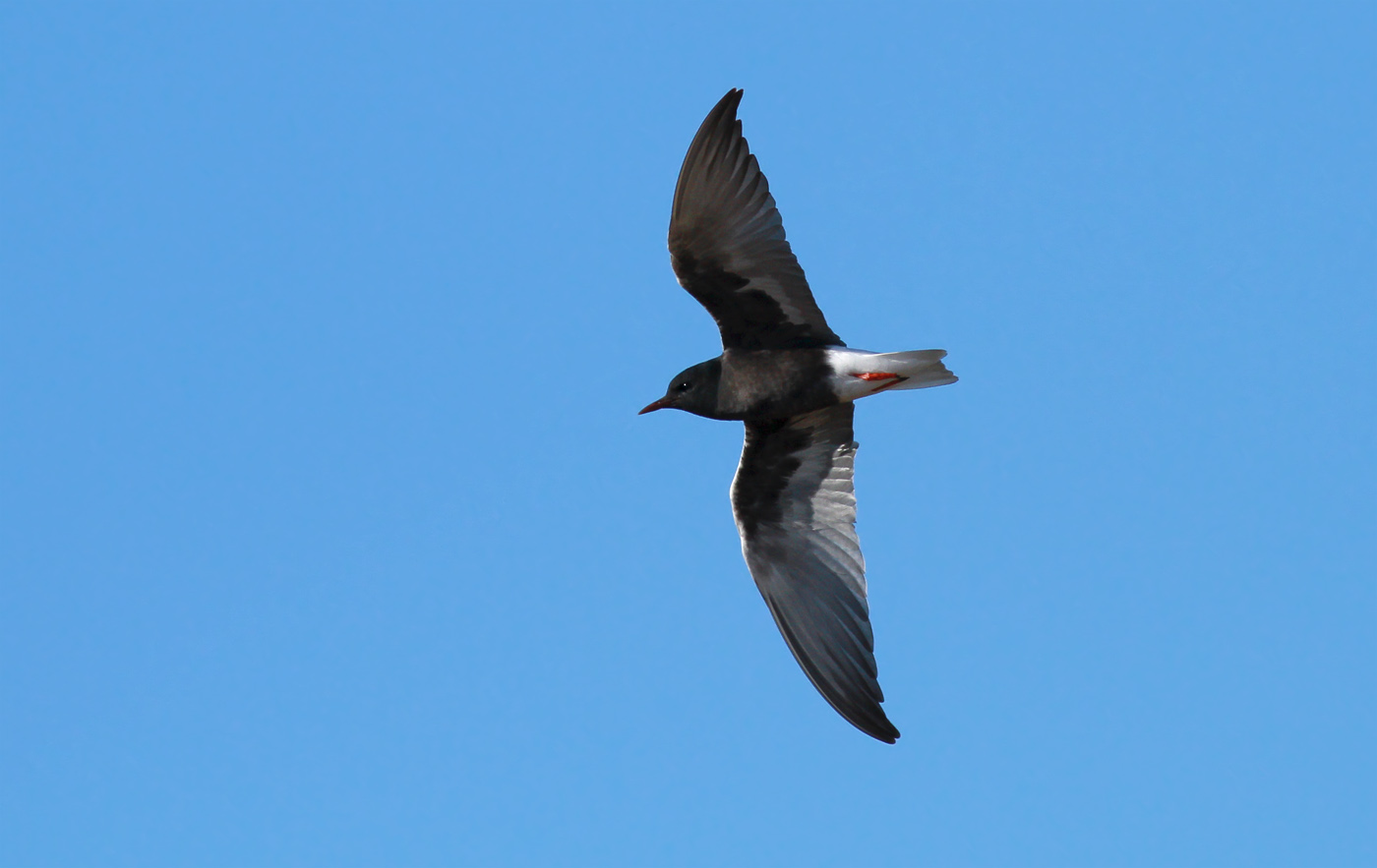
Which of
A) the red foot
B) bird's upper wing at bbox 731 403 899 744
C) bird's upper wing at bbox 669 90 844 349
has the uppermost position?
bird's upper wing at bbox 669 90 844 349

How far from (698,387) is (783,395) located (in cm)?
71

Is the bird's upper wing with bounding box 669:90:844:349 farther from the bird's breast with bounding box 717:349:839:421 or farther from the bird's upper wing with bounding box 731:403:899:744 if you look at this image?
the bird's upper wing with bounding box 731:403:899:744

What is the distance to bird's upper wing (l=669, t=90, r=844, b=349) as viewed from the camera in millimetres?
9281

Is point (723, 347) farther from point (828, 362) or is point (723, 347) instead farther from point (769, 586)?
point (769, 586)

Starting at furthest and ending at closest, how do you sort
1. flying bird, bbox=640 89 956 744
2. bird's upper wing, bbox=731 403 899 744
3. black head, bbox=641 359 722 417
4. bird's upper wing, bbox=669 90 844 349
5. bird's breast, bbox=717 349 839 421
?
bird's upper wing, bbox=731 403 899 744 → black head, bbox=641 359 722 417 → bird's breast, bbox=717 349 839 421 → flying bird, bbox=640 89 956 744 → bird's upper wing, bbox=669 90 844 349

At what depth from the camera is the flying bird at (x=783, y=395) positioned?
30.8 ft

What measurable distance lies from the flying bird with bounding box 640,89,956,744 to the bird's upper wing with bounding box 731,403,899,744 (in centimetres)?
1

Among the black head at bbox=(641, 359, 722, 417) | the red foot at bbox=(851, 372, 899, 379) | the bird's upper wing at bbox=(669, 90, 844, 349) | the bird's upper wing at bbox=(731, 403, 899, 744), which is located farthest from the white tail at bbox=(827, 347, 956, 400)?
the black head at bbox=(641, 359, 722, 417)

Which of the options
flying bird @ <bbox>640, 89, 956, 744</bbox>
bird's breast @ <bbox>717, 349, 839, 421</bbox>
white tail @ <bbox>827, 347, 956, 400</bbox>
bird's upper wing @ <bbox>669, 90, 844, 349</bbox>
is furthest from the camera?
bird's breast @ <bbox>717, 349, 839, 421</bbox>

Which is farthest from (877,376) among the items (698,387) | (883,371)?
(698,387)

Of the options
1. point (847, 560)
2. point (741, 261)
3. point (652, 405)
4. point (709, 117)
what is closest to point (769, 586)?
point (847, 560)

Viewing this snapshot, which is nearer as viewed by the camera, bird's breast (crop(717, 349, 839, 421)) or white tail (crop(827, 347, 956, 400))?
white tail (crop(827, 347, 956, 400))

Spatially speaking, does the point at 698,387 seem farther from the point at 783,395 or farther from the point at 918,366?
the point at 918,366

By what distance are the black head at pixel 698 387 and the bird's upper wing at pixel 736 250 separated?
26 cm
